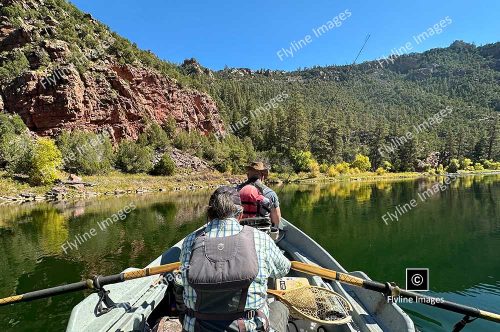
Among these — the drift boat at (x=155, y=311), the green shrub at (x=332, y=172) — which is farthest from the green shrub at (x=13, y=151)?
the green shrub at (x=332, y=172)

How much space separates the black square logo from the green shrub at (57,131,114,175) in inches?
2095

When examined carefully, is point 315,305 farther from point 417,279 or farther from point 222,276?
point 222,276

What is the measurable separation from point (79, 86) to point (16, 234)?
48.9 metres

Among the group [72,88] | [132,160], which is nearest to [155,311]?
[132,160]

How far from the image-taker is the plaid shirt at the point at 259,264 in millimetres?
2971

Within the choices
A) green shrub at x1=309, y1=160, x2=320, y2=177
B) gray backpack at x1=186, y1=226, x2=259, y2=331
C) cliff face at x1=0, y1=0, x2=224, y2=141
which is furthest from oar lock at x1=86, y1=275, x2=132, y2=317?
green shrub at x1=309, y1=160, x2=320, y2=177

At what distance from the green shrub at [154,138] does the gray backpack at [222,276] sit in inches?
2651

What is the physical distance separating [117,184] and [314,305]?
164ft

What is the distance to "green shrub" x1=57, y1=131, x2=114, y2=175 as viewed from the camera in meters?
51.0

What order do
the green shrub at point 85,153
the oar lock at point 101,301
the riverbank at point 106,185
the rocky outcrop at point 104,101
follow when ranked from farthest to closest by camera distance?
the rocky outcrop at point 104,101
the green shrub at point 85,153
the riverbank at point 106,185
the oar lock at point 101,301

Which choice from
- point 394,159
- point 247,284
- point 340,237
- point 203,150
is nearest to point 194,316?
point 247,284

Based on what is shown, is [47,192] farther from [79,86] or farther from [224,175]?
[224,175]

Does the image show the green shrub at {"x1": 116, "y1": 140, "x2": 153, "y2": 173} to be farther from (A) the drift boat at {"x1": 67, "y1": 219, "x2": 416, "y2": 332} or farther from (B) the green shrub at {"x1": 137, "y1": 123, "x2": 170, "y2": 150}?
(A) the drift boat at {"x1": 67, "y1": 219, "x2": 416, "y2": 332}

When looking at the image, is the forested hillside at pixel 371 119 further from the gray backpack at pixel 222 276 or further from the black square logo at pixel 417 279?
the gray backpack at pixel 222 276
